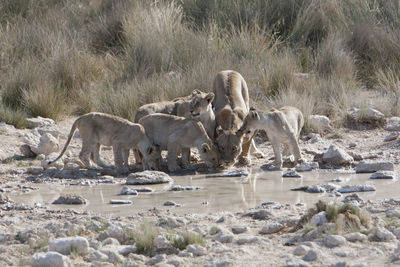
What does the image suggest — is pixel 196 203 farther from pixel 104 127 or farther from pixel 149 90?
pixel 149 90

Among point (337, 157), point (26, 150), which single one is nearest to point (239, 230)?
point (337, 157)

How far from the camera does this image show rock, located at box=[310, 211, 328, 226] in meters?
6.96

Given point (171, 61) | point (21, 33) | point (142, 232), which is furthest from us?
point (21, 33)

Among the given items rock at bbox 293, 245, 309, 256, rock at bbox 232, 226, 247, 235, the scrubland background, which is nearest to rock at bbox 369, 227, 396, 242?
rock at bbox 293, 245, 309, 256

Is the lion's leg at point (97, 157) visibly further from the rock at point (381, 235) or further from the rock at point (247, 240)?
the rock at point (381, 235)

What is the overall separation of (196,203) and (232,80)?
14.2 ft

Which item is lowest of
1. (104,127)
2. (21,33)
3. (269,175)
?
(269,175)

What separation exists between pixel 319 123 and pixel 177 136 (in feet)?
10.5

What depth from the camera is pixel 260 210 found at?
7.85m

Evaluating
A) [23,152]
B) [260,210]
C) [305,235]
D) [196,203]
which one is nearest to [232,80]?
[23,152]

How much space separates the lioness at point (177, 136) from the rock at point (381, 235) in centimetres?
472

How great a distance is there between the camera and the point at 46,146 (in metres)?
12.0

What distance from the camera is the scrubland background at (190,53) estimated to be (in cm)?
1466

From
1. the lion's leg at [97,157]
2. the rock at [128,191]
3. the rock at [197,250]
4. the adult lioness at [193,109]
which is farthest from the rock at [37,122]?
the rock at [197,250]
